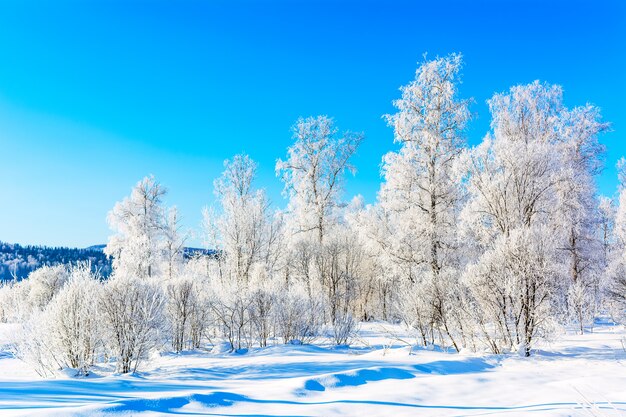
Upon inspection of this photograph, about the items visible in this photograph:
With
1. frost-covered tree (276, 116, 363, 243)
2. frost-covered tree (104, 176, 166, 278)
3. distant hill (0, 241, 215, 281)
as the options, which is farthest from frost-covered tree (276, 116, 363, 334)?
distant hill (0, 241, 215, 281)

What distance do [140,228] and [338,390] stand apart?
80.0 feet

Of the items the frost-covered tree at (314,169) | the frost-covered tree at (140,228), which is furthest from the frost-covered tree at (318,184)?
the frost-covered tree at (140,228)

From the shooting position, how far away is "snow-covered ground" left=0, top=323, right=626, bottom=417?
181 inches

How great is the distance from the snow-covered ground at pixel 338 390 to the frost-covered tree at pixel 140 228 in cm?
1720

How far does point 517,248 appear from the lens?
34.4ft

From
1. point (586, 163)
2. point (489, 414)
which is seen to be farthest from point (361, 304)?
point (489, 414)

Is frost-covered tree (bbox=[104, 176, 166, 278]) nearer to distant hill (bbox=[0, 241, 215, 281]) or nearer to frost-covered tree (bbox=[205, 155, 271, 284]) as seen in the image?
frost-covered tree (bbox=[205, 155, 271, 284])

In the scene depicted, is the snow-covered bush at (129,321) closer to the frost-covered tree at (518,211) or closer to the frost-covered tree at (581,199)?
the frost-covered tree at (518,211)

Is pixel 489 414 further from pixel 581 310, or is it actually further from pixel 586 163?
pixel 586 163

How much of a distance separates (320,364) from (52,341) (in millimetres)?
5592

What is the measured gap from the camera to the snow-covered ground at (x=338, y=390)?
459cm

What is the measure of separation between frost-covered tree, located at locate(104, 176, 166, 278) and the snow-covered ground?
17200mm

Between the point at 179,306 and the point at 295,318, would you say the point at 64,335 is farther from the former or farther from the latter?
the point at 295,318

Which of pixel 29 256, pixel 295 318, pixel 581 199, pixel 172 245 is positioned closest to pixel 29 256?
pixel 29 256
